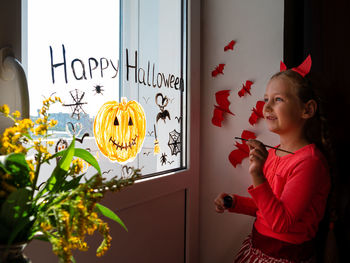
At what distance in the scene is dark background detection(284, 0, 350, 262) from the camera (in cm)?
115

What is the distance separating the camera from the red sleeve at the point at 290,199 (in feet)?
3.15

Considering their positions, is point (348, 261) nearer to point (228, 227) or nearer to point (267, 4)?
point (228, 227)

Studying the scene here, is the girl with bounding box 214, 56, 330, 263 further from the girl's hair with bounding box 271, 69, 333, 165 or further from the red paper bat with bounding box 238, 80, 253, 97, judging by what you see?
the red paper bat with bounding box 238, 80, 253, 97

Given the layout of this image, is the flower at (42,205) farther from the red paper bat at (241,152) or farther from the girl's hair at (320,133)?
the red paper bat at (241,152)

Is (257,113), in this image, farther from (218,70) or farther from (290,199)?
(290,199)

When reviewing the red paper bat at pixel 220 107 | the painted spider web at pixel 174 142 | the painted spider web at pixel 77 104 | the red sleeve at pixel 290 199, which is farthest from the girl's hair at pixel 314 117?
the painted spider web at pixel 77 104

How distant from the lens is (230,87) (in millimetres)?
1520

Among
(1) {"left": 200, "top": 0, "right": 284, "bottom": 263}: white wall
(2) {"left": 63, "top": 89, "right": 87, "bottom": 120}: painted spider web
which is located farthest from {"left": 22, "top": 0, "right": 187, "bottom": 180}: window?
(1) {"left": 200, "top": 0, "right": 284, "bottom": 263}: white wall

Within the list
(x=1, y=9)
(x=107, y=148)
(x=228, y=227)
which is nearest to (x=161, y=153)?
(x=107, y=148)

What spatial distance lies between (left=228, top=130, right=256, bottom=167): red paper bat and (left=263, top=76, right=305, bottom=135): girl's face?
34 centimetres

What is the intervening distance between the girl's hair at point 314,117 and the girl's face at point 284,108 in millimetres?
19

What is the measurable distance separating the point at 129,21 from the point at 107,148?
46 centimetres

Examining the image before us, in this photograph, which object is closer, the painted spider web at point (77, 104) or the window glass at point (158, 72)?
the painted spider web at point (77, 104)

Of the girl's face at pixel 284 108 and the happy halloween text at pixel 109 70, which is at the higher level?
the happy halloween text at pixel 109 70
